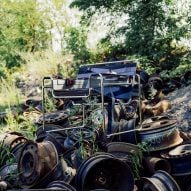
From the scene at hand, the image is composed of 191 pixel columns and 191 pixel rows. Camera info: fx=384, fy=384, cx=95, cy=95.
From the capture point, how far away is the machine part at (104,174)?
409 centimetres

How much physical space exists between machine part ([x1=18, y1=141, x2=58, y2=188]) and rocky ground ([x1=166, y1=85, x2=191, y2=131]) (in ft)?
8.28

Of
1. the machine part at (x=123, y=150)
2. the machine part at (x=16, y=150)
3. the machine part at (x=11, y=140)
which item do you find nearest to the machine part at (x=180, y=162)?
the machine part at (x=123, y=150)

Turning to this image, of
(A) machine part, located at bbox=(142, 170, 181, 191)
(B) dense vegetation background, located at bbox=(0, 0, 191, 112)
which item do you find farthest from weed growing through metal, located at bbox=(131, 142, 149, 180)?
(B) dense vegetation background, located at bbox=(0, 0, 191, 112)

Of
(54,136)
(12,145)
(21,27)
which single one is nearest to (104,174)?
(54,136)

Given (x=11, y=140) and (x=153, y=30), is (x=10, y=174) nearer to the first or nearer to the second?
(x=11, y=140)

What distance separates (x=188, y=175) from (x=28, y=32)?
17583mm

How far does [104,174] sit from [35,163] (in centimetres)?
79

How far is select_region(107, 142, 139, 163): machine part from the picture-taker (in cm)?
466

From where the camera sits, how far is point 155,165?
4461mm

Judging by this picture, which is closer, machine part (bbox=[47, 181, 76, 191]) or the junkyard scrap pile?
machine part (bbox=[47, 181, 76, 191])

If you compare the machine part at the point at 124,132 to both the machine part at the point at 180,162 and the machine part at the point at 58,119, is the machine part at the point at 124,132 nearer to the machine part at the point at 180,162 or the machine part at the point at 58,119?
the machine part at the point at 180,162

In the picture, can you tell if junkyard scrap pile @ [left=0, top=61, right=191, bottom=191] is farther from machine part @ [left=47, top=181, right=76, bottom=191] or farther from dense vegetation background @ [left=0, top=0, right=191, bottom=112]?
dense vegetation background @ [left=0, top=0, right=191, bottom=112]

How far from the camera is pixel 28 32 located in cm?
2073

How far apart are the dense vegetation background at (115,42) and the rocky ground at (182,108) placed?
226 cm
